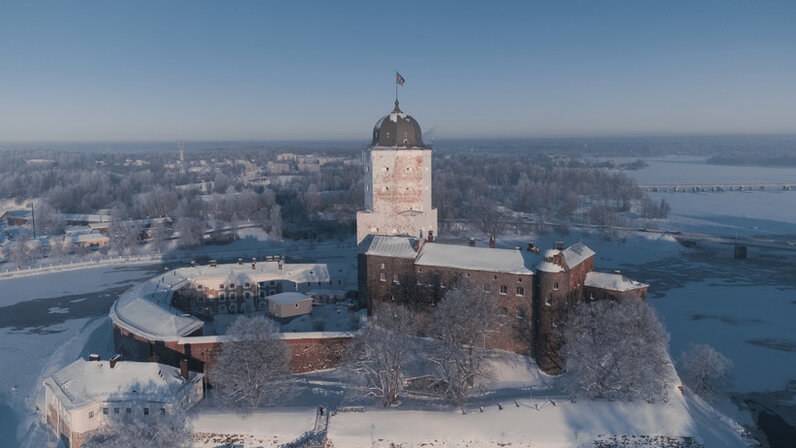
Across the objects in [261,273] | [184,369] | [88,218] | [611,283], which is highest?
[611,283]

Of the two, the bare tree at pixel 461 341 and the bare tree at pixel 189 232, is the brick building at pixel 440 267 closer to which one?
the bare tree at pixel 461 341

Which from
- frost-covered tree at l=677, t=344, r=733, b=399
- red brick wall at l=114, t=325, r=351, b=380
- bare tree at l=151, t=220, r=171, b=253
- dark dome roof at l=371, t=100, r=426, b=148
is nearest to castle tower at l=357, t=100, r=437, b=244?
dark dome roof at l=371, t=100, r=426, b=148

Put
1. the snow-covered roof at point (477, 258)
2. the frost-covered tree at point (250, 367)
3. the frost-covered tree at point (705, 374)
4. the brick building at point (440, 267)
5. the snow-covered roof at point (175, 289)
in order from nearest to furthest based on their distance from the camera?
the frost-covered tree at point (250, 367), the brick building at point (440, 267), the frost-covered tree at point (705, 374), the snow-covered roof at point (477, 258), the snow-covered roof at point (175, 289)

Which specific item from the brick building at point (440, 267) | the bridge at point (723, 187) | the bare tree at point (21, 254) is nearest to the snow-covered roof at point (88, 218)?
the bare tree at point (21, 254)

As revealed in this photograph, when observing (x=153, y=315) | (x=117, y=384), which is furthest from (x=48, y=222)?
(x=117, y=384)

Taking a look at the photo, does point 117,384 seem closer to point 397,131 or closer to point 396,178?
point 396,178

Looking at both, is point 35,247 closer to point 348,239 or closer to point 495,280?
point 348,239

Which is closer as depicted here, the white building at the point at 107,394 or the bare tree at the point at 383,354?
the white building at the point at 107,394

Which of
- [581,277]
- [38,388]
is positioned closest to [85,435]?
[38,388]
